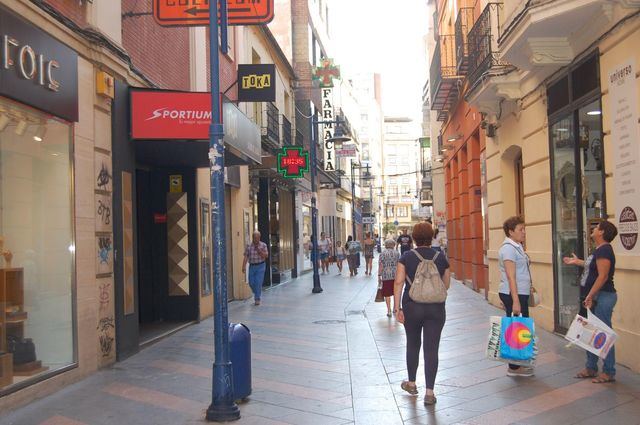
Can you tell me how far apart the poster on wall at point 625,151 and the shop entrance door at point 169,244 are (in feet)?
24.6

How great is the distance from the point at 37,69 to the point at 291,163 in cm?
1407

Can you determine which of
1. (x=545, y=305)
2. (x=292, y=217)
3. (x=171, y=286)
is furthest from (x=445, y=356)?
(x=292, y=217)

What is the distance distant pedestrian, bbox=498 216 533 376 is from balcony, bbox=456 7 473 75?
866 cm

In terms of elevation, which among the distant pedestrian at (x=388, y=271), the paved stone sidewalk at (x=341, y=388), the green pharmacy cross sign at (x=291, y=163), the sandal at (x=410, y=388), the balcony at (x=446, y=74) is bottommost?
the paved stone sidewalk at (x=341, y=388)

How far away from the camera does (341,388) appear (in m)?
7.24

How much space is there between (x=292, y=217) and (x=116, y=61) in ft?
62.2

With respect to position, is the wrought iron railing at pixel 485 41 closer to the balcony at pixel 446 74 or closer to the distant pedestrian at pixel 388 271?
the balcony at pixel 446 74

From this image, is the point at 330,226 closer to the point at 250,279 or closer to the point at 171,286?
the point at 250,279

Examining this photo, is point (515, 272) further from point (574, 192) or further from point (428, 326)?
point (574, 192)

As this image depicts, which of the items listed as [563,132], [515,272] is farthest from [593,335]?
[563,132]

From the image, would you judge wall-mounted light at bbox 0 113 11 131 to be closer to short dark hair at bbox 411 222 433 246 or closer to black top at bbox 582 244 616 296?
short dark hair at bbox 411 222 433 246

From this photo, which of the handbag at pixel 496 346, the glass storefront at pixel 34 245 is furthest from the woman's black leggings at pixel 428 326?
the glass storefront at pixel 34 245

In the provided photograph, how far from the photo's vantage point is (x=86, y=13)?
26.6 feet

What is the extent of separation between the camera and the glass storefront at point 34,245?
6645 mm
